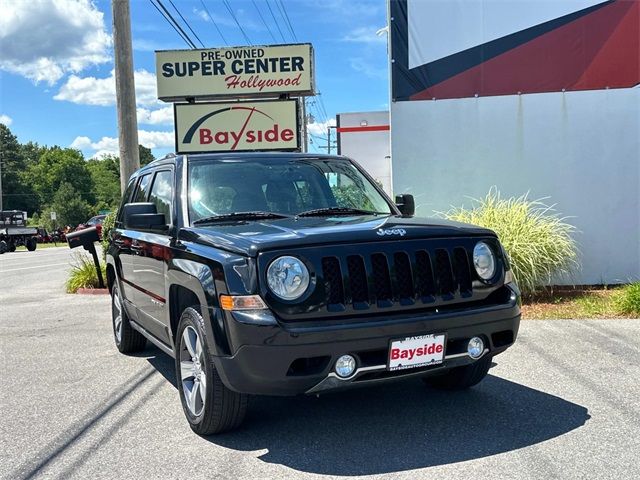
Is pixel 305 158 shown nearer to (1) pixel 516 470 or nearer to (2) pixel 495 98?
(1) pixel 516 470

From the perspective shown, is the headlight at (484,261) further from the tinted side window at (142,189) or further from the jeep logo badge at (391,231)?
the tinted side window at (142,189)

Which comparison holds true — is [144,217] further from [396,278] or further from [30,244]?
[30,244]

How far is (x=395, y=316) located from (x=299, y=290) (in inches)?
22.9

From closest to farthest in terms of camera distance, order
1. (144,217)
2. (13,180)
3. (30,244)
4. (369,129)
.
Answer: (144,217) < (369,129) < (30,244) < (13,180)

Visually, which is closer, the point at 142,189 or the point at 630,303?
the point at 142,189

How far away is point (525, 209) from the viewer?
8.60 meters

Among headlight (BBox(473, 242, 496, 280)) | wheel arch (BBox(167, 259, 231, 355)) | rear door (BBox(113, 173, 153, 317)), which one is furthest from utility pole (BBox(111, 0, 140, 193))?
headlight (BBox(473, 242, 496, 280))

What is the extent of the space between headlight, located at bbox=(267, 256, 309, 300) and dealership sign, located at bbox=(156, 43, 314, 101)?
37.4 ft

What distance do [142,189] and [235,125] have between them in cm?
881

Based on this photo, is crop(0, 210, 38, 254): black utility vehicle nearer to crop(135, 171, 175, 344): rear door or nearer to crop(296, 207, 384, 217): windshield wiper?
crop(135, 171, 175, 344): rear door

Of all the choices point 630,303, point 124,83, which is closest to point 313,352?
point 630,303

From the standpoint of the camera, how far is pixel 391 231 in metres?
3.59

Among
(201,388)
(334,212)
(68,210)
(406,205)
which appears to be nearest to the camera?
(201,388)

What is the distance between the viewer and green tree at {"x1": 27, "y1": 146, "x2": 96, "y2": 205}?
103 metres
